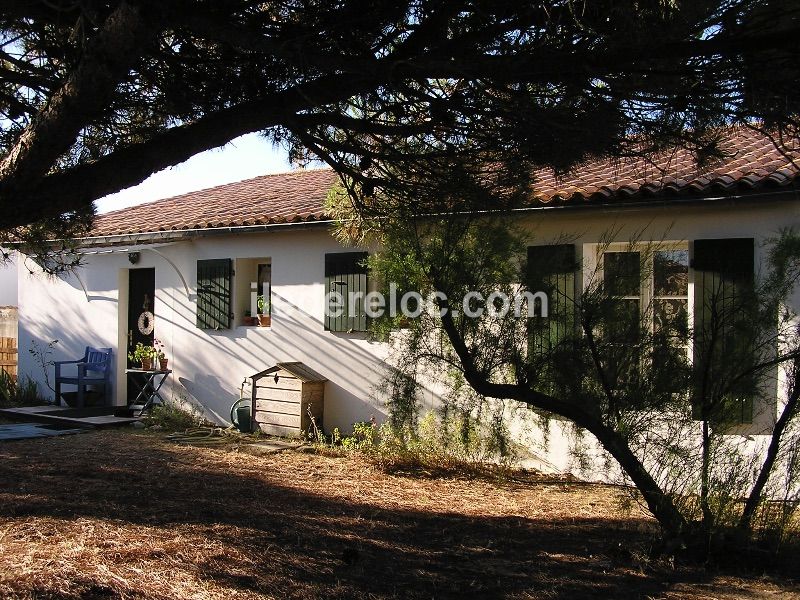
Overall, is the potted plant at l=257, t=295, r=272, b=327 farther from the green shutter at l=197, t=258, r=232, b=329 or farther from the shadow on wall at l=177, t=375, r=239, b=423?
the shadow on wall at l=177, t=375, r=239, b=423

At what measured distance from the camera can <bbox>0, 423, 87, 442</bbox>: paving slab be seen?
11.2m

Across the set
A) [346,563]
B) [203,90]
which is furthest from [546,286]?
[203,90]

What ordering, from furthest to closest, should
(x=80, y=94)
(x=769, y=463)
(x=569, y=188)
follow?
1. (x=569, y=188)
2. (x=769, y=463)
3. (x=80, y=94)

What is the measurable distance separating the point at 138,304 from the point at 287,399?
14.2 feet

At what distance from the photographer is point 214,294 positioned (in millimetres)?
12359

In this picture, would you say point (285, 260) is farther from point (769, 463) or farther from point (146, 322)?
point (769, 463)

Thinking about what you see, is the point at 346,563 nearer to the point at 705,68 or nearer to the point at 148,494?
the point at 148,494

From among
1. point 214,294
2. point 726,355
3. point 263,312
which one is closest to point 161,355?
point 214,294

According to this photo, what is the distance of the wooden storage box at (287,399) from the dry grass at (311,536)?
1294mm

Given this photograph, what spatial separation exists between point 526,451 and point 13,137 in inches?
230

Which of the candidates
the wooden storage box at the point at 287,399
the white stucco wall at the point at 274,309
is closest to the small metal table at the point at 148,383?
the white stucco wall at the point at 274,309

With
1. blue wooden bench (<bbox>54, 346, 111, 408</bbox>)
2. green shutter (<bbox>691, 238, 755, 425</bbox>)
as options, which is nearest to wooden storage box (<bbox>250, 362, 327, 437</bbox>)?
blue wooden bench (<bbox>54, 346, 111, 408</bbox>)

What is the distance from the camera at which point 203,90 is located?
5.73m

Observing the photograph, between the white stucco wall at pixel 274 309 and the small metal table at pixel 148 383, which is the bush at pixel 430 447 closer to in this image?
the white stucco wall at pixel 274 309
